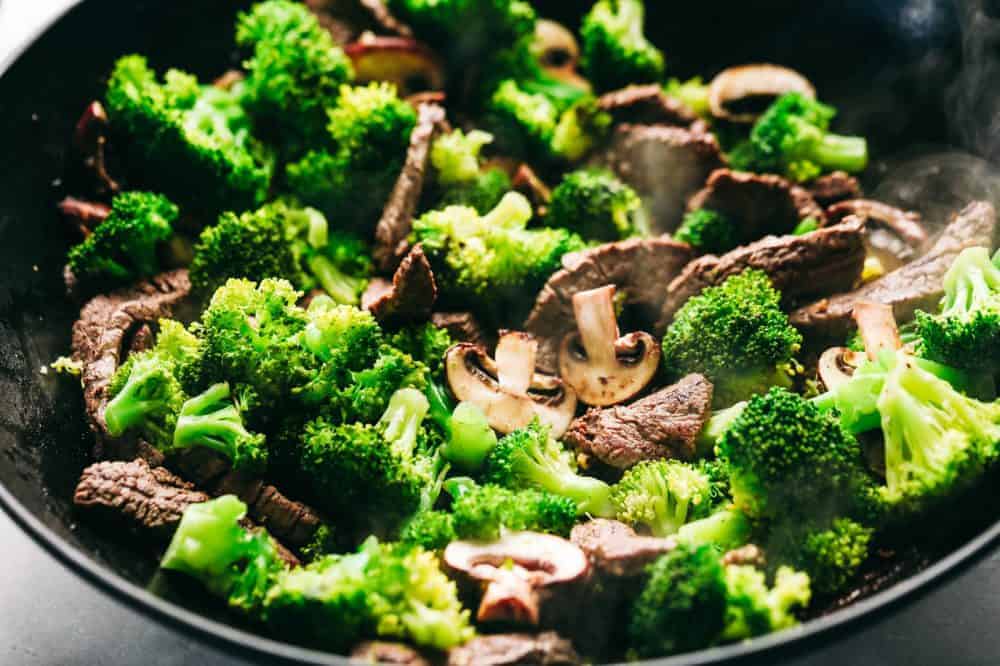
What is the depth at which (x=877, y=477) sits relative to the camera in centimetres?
336

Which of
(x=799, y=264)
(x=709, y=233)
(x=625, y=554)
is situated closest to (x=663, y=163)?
(x=709, y=233)

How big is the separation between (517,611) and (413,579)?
1.09 ft

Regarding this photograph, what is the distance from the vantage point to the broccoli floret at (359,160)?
4.34 metres

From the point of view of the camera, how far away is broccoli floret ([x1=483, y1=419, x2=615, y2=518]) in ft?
11.3

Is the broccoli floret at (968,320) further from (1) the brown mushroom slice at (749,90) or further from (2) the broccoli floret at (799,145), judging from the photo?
(1) the brown mushroom slice at (749,90)

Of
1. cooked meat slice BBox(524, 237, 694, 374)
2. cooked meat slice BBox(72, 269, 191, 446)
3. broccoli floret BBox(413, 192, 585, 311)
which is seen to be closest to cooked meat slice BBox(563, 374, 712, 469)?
cooked meat slice BBox(524, 237, 694, 374)

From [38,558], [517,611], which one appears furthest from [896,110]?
[38,558]

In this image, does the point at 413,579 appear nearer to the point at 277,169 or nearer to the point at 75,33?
the point at 277,169

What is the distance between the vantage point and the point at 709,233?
4367 mm

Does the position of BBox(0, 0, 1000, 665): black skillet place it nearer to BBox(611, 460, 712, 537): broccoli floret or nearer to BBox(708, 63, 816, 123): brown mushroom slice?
BBox(708, 63, 816, 123): brown mushroom slice

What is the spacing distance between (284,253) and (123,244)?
66 centimetres

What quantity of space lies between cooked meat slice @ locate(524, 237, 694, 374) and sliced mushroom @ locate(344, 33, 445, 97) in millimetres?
1380

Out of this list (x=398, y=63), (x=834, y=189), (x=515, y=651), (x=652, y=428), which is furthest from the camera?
(x=398, y=63)

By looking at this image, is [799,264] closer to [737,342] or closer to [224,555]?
[737,342]
